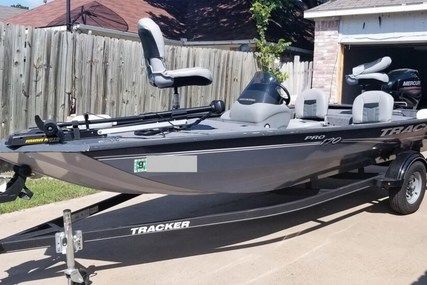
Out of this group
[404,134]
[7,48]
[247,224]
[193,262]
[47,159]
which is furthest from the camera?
[7,48]

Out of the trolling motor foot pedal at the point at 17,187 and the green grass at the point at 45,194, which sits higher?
the trolling motor foot pedal at the point at 17,187

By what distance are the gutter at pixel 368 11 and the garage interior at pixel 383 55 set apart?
36.6 inches

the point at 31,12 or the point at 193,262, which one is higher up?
the point at 31,12

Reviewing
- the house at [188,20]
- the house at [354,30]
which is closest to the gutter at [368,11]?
the house at [354,30]

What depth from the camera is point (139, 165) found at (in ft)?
13.9

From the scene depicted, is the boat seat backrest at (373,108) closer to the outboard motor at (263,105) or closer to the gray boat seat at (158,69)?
the outboard motor at (263,105)

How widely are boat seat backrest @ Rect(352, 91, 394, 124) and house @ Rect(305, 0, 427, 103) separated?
6.28 metres

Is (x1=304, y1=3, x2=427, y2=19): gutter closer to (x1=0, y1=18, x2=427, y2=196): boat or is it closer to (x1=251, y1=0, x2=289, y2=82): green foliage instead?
(x1=251, y1=0, x2=289, y2=82): green foliage

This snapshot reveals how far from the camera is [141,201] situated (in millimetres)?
6988

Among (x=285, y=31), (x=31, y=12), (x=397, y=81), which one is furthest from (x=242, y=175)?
(x=31, y=12)

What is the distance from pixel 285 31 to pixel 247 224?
13.7 meters

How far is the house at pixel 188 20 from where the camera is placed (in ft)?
52.9

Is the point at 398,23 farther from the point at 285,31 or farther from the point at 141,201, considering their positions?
the point at 141,201

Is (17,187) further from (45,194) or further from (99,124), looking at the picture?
(45,194)
